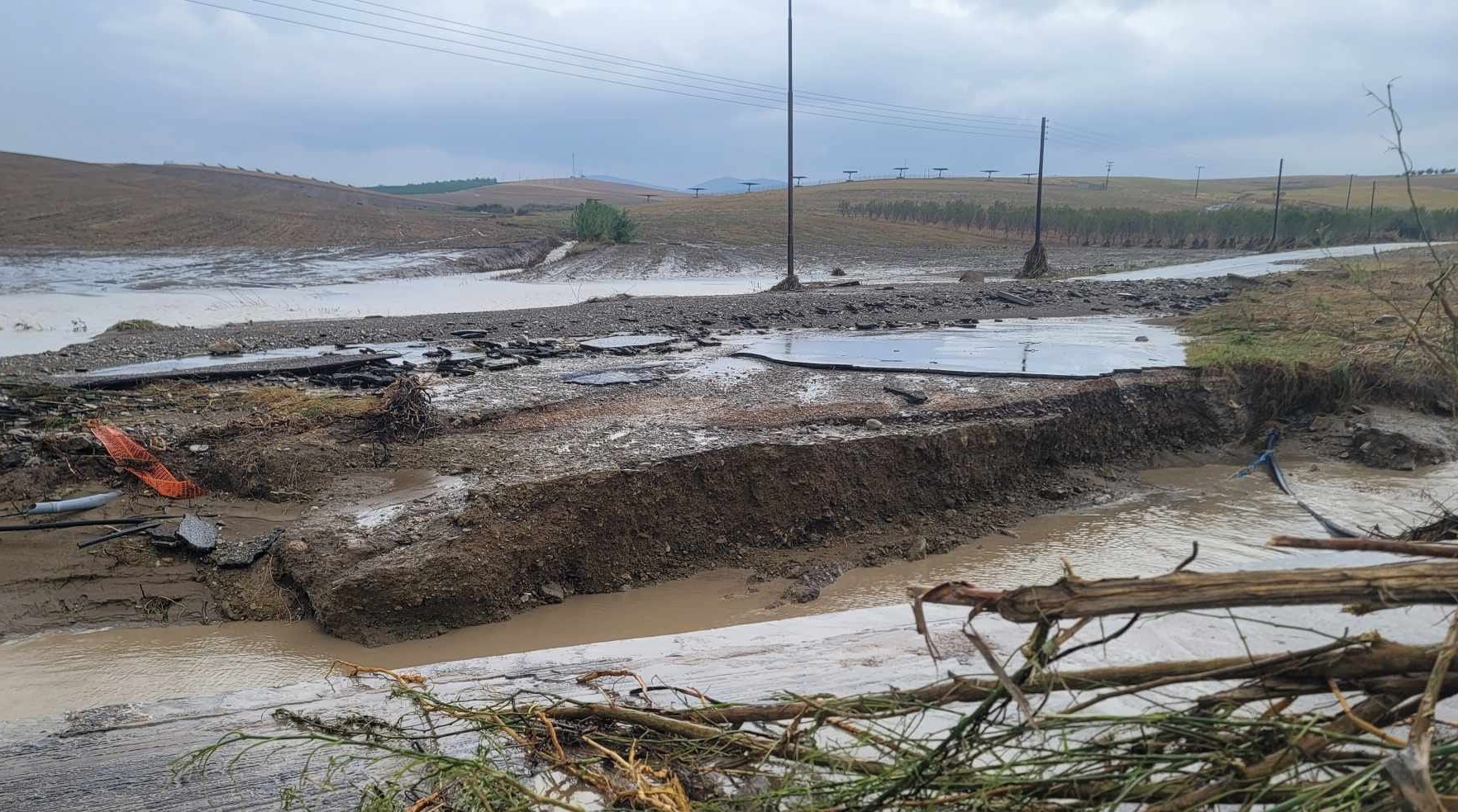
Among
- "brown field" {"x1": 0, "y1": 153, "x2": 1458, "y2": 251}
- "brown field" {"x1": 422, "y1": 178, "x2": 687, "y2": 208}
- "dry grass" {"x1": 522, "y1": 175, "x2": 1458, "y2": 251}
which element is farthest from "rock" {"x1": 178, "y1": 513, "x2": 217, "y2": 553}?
"brown field" {"x1": 422, "y1": 178, "x2": 687, "y2": 208}

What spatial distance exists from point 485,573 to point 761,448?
2059 millimetres

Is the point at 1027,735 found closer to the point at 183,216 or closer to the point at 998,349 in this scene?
the point at 998,349

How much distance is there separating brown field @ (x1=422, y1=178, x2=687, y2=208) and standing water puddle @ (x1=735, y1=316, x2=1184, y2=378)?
5362 cm

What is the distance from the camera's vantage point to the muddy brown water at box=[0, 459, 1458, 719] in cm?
448

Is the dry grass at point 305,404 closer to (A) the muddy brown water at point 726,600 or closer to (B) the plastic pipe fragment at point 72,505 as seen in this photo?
(B) the plastic pipe fragment at point 72,505

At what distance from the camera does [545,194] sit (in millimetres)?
74750

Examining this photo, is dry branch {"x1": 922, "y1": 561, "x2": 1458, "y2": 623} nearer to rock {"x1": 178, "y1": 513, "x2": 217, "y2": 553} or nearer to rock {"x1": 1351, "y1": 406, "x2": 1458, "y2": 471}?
rock {"x1": 178, "y1": 513, "x2": 217, "y2": 553}

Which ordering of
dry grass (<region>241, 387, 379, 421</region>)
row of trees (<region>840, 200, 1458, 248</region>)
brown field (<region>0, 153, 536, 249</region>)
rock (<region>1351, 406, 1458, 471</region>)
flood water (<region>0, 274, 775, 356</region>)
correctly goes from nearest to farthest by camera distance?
dry grass (<region>241, 387, 379, 421</region>), rock (<region>1351, 406, 1458, 471</region>), flood water (<region>0, 274, 775, 356</region>), brown field (<region>0, 153, 536, 249</region>), row of trees (<region>840, 200, 1458, 248</region>)

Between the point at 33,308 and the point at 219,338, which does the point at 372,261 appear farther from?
the point at 219,338

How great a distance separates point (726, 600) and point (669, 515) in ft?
2.39

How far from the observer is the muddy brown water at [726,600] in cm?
448

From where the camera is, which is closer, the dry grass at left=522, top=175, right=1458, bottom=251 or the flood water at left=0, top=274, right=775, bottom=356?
the flood water at left=0, top=274, right=775, bottom=356

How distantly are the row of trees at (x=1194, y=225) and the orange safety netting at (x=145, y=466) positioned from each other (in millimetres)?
41299

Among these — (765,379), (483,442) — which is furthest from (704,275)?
(483,442)
